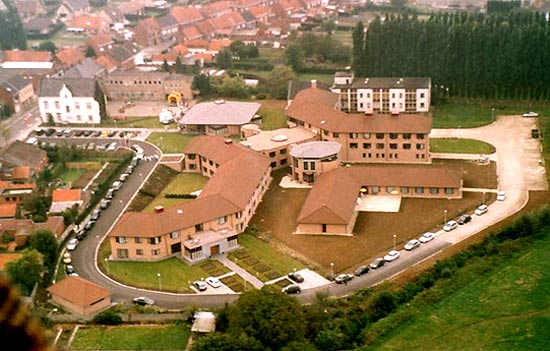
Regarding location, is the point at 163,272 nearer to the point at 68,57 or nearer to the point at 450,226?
the point at 450,226

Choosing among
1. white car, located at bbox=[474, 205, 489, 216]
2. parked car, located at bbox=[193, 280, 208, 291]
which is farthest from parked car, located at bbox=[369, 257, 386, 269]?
parked car, located at bbox=[193, 280, 208, 291]

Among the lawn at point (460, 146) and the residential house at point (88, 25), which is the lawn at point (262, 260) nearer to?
the lawn at point (460, 146)

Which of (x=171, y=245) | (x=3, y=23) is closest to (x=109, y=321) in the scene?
(x=171, y=245)

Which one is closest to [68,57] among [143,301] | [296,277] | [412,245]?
[143,301]

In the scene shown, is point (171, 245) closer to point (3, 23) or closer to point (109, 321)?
point (109, 321)

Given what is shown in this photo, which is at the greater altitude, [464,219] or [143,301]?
[464,219]

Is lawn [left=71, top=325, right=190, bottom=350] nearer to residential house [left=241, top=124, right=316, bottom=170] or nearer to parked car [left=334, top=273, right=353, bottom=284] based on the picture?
parked car [left=334, top=273, right=353, bottom=284]
